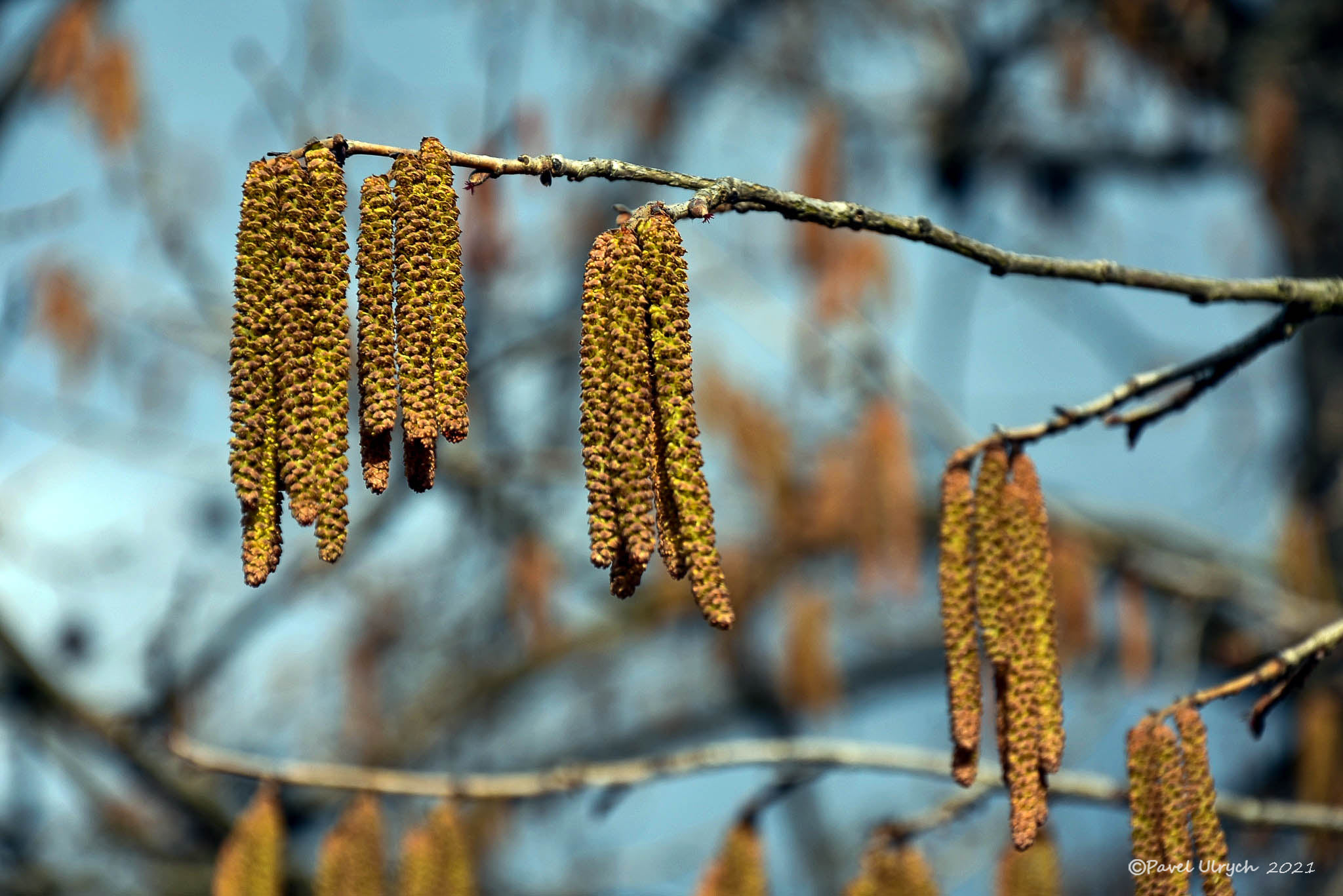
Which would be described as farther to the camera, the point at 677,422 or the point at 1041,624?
the point at 1041,624

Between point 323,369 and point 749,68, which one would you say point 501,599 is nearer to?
point 749,68

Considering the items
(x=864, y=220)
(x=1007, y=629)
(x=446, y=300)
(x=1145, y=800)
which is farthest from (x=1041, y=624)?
(x=446, y=300)

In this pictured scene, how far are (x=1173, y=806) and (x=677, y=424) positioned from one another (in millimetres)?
Result: 776

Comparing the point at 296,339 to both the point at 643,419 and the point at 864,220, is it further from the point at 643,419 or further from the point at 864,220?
the point at 864,220

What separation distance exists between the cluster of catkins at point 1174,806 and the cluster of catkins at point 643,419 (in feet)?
2.05

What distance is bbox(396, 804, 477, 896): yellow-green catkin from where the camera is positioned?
2014 millimetres

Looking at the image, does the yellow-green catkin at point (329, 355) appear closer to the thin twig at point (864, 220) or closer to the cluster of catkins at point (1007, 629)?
the thin twig at point (864, 220)

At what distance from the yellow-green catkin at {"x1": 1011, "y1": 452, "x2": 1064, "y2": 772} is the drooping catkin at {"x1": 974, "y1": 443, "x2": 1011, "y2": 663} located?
20 mm

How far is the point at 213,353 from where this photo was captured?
4.56 meters

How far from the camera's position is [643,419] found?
1077 mm

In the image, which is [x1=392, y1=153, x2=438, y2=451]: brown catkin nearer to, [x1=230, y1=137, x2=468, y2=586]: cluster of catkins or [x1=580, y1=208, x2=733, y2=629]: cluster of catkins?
[x1=230, y1=137, x2=468, y2=586]: cluster of catkins

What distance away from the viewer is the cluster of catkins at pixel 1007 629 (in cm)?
139

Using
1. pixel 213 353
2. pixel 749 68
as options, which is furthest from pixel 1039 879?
pixel 749 68

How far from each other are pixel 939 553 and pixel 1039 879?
657mm
